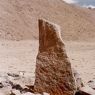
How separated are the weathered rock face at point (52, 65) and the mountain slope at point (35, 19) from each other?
2742 centimetres

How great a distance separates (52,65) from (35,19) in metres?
36.3

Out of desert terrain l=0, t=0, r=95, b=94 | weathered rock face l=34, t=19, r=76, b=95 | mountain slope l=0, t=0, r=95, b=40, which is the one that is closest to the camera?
weathered rock face l=34, t=19, r=76, b=95

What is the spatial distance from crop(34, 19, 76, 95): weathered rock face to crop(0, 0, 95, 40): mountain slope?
2742cm

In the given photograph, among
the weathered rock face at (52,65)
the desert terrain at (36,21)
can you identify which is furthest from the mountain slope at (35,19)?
the weathered rock face at (52,65)

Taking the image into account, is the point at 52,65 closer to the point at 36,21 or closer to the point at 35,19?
the point at 36,21

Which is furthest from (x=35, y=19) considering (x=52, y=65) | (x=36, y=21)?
(x=52, y=65)

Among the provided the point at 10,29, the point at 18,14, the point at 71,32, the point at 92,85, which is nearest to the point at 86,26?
the point at 71,32

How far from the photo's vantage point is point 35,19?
46406 millimetres

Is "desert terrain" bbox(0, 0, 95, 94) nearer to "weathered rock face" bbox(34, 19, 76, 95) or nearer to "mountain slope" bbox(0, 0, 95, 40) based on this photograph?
"mountain slope" bbox(0, 0, 95, 40)

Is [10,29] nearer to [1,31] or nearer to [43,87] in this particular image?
[1,31]

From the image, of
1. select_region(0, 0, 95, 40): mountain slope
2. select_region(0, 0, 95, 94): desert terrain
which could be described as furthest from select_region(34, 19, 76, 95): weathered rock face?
select_region(0, 0, 95, 40): mountain slope

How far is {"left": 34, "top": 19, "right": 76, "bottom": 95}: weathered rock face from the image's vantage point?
1013cm

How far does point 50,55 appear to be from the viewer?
1028 cm

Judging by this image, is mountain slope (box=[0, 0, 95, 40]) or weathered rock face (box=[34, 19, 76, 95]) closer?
weathered rock face (box=[34, 19, 76, 95])
